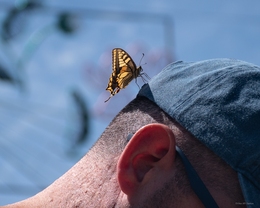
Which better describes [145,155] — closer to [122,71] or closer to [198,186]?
[198,186]

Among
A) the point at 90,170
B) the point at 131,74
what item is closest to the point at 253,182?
the point at 90,170

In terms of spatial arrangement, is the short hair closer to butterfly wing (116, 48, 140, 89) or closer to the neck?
the neck

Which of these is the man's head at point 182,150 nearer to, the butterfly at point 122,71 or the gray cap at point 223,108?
the gray cap at point 223,108

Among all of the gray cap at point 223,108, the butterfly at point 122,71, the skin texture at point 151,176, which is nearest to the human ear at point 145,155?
the skin texture at point 151,176

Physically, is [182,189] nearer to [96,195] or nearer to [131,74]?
[96,195]

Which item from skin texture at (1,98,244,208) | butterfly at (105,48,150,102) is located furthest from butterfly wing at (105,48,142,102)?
skin texture at (1,98,244,208)

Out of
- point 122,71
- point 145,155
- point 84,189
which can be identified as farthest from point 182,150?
point 122,71
